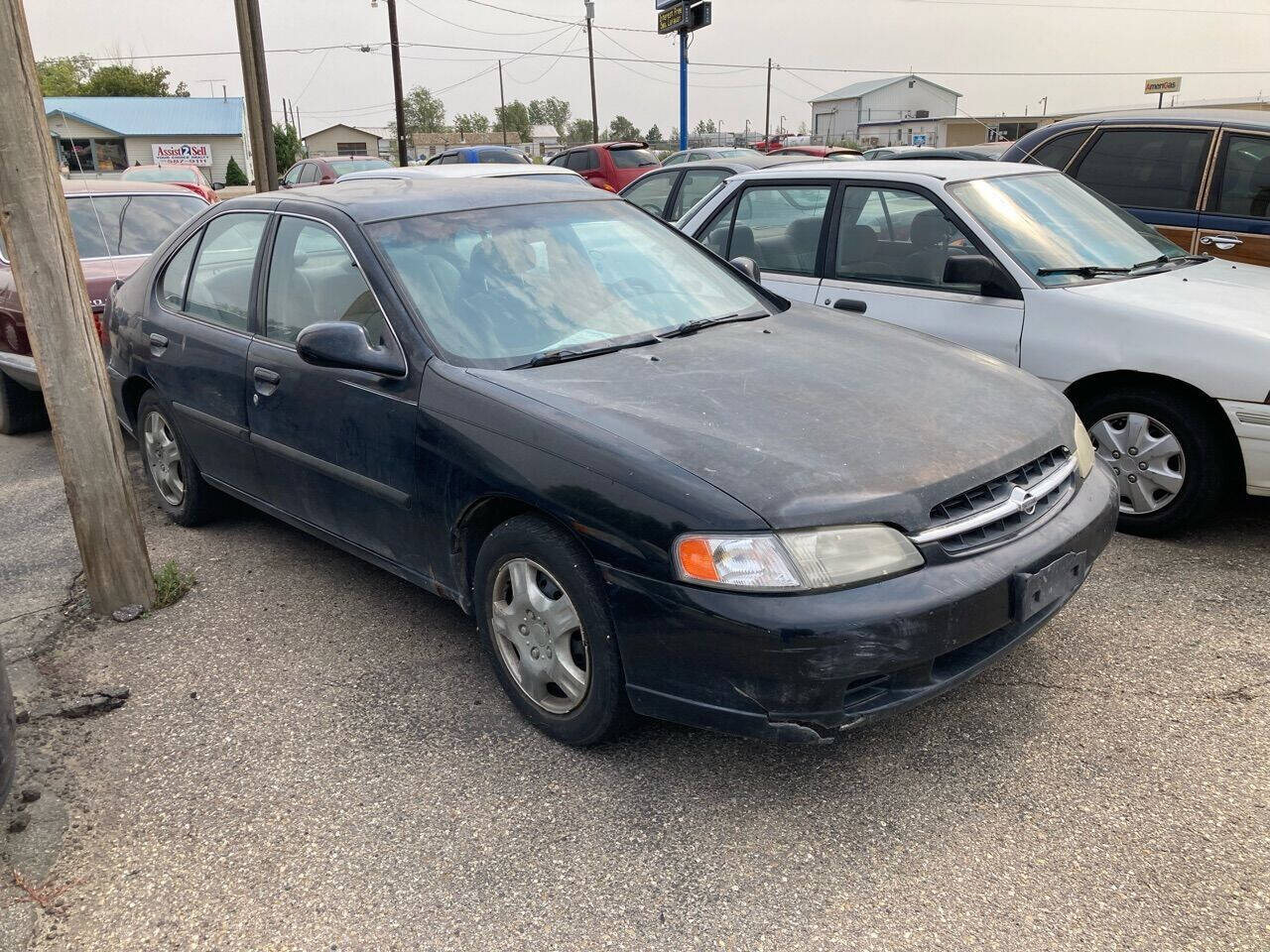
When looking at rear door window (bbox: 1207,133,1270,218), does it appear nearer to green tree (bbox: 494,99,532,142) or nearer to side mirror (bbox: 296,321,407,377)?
side mirror (bbox: 296,321,407,377)

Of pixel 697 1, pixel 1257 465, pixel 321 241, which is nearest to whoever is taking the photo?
pixel 321 241

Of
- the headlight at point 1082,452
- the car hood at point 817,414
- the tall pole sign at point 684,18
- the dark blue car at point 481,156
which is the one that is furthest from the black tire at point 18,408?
the dark blue car at point 481,156

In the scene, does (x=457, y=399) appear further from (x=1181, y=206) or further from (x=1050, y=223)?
(x=1181, y=206)

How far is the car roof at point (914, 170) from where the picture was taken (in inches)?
200

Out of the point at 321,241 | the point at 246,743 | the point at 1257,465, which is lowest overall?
the point at 246,743

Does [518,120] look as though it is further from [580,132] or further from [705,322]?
[705,322]

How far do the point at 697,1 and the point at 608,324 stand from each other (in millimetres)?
15346

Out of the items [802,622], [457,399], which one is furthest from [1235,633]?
[457,399]

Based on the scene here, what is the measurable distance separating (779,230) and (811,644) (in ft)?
12.2

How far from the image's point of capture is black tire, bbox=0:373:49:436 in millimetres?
6637

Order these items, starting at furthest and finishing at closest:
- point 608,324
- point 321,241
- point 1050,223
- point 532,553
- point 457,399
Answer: point 1050,223 < point 321,241 < point 608,324 < point 457,399 < point 532,553

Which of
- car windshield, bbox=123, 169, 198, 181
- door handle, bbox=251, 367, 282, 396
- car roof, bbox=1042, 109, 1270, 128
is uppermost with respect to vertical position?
car roof, bbox=1042, 109, 1270, 128

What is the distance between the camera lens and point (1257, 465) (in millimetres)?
3984

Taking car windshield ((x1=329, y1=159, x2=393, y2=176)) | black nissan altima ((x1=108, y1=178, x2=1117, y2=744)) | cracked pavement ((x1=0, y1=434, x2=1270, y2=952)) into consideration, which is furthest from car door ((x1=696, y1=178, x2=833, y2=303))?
car windshield ((x1=329, y1=159, x2=393, y2=176))
